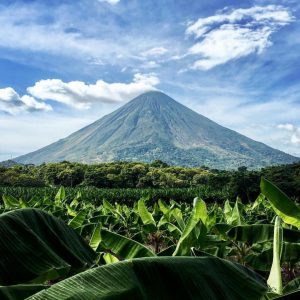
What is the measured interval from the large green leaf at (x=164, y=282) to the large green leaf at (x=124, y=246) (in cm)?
156

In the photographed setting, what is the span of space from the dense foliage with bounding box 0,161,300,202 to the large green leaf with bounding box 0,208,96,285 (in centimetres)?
3846

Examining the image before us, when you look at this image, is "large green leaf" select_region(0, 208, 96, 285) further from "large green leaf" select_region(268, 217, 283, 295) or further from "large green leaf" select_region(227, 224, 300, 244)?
"large green leaf" select_region(227, 224, 300, 244)

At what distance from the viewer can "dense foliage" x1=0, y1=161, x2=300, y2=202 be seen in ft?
153

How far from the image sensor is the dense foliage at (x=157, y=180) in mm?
46738

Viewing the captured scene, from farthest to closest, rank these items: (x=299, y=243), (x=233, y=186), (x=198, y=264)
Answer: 1. (x=233, y=186)
2. (x=299, y=243)
3. (x=198, y=264)

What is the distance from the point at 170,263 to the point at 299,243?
2.43 m

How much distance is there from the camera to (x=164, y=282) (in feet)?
4.95

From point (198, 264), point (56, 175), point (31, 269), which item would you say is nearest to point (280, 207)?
point (198, 264)

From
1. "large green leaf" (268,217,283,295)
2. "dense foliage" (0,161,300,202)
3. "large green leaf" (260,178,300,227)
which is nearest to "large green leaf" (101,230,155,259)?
"large green leaf" (260,178,300,227)

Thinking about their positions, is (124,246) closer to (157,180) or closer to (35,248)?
(35,248)

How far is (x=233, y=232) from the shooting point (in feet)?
12.6

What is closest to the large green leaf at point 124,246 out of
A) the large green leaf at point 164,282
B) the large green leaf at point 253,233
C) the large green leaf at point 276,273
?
the large green leaf at point 253,233

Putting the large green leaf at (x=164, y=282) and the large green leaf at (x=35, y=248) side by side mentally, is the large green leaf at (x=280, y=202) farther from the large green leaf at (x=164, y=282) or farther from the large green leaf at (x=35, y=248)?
the large green leaf at (x=35, y=248)

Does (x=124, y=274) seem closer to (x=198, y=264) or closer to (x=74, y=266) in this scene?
(x=198, y=264)
